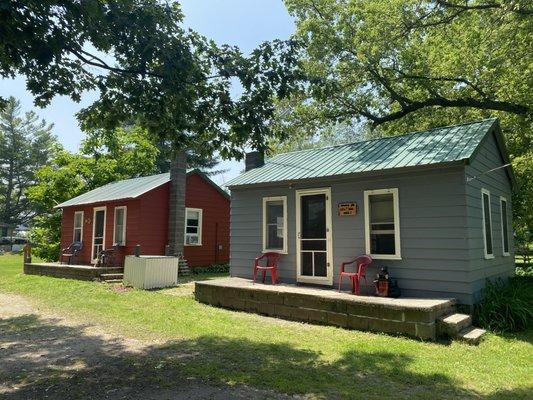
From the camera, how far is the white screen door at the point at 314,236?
8797mm

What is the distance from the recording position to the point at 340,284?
26.9ft

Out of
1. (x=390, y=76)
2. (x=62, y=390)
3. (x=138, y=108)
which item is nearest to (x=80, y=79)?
(x=138, y=108)

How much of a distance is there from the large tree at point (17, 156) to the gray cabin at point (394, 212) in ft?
144

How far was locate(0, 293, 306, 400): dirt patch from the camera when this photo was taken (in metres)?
4.07

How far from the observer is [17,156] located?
45969 millimetres

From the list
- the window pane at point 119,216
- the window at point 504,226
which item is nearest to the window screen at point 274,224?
the window at point 504,226

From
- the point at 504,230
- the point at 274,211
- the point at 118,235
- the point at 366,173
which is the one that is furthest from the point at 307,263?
the point at 118,235

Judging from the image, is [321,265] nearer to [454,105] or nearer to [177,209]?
[177,209]

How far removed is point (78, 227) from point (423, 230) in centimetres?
1537

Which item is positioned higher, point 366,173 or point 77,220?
point 366,173

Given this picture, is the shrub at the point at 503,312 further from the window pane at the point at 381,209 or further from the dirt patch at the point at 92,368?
the dirt patch at the point at 92,368

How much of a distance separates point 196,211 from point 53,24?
12.5m

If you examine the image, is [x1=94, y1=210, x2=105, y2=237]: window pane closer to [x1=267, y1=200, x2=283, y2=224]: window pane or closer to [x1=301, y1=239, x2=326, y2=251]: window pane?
[x1=267, y1=200, x2=283, y2=224]: window pane

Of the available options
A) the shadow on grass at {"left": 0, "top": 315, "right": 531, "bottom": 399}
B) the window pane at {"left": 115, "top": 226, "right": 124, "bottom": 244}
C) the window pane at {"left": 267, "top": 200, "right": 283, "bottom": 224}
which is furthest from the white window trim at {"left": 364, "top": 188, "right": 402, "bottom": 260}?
the window pane at {"left": 115, "top": 226, "right": 124, "bottom": 244}
